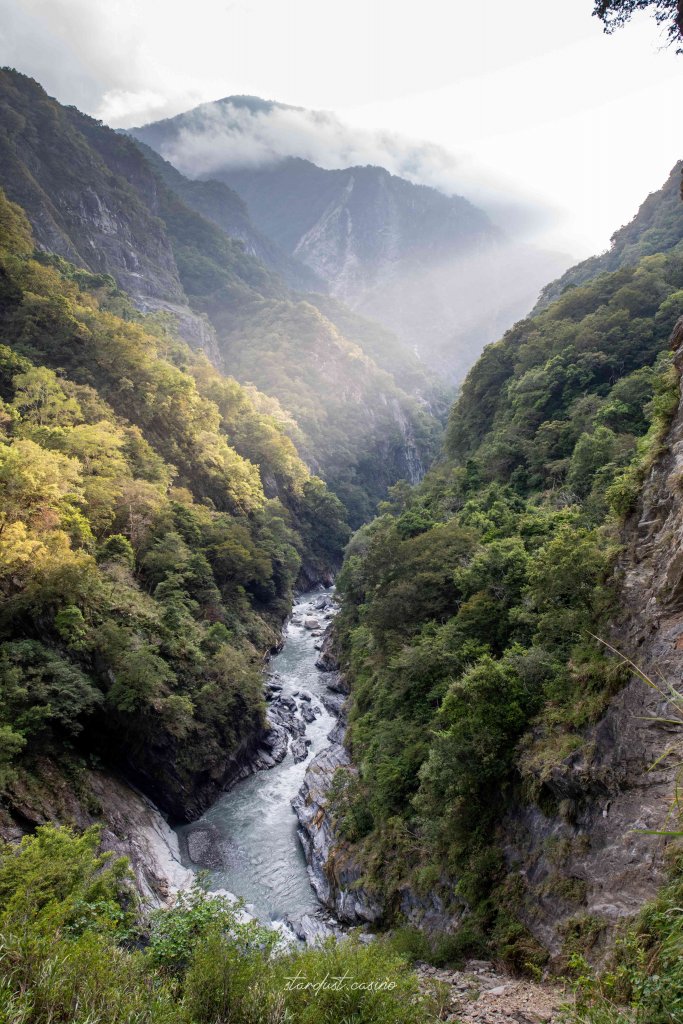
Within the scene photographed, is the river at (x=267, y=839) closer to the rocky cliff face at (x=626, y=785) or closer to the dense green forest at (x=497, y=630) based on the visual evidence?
the dense green forest at (x=497, y=630)

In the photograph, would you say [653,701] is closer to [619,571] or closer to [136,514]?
[619,571]

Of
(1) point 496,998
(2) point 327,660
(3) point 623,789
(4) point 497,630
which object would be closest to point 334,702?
(2) point 327,660

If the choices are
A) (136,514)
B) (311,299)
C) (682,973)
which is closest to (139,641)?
(136,514)

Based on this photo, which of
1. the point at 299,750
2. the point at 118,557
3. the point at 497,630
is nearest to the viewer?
the point at 497,630

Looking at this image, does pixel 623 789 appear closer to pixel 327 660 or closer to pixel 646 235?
pixel 327 660

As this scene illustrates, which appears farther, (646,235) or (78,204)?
(78,204)

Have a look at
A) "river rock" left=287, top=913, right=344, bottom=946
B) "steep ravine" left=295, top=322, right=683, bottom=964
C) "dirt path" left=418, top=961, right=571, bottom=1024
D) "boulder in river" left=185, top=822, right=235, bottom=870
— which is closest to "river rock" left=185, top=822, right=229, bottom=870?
"boulder in river" left=185, top=822, right=235, bottom=870
